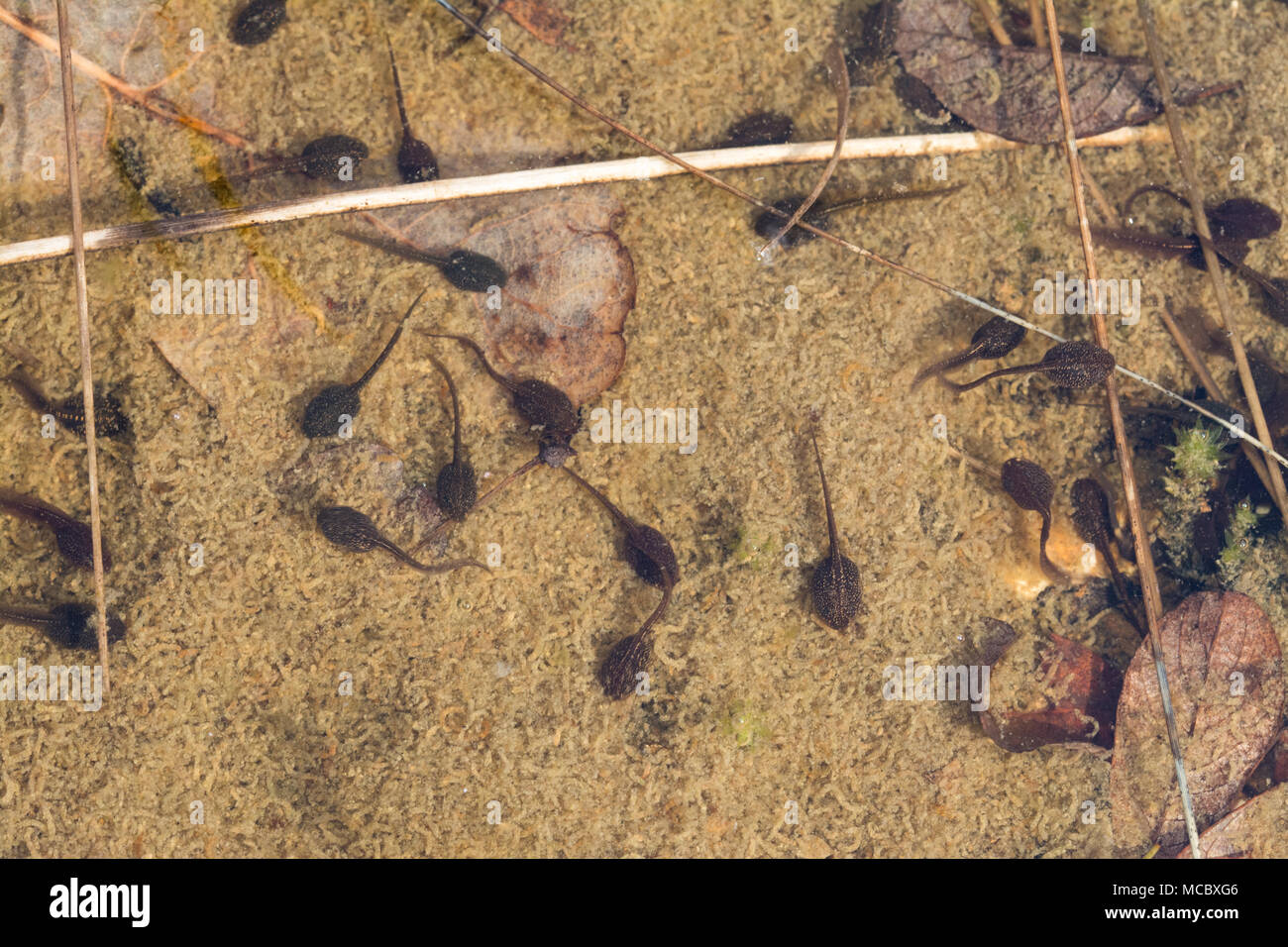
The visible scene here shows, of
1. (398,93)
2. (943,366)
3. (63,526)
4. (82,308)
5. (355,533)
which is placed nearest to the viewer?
(82,308)

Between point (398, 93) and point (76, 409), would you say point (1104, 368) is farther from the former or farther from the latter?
point (76, 409)

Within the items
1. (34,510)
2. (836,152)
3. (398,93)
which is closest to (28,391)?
(34,510)

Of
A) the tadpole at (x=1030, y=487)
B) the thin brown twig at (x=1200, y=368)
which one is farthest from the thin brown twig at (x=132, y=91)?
the thin brown twig at (x=1200, y=368)

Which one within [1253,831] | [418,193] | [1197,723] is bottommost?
[1253,831]

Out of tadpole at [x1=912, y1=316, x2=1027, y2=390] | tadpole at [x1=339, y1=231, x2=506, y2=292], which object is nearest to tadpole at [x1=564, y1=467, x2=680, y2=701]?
tadpole at [x1=339, y1=231, x2=506, y2=292]

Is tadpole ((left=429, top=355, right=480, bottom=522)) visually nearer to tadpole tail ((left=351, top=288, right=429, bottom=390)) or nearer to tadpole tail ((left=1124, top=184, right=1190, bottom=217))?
tadpole tail ((left=351, top=288, right=429, bottom=390))
